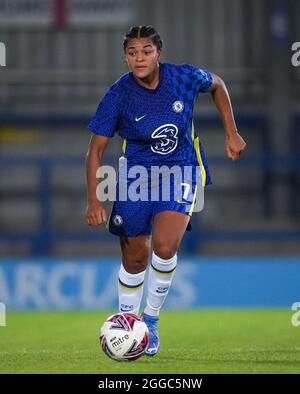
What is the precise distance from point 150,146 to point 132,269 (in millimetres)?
768

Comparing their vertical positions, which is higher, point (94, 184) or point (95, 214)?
point (94, 184)

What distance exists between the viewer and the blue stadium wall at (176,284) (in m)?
11.7

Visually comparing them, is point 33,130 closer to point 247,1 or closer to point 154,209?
point 247,1

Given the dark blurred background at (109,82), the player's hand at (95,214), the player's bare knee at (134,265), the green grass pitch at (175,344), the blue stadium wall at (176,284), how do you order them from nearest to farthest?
the green grass pitch at (175,344) → the player's hand at (95,214) → the player's bare knee at (134,265) → the blue stadium wall at (176,284) → the dark blurred background at (109,82)

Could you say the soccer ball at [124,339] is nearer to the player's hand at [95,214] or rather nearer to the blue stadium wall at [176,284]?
the player's hand at [95,214]

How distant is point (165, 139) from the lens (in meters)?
7.15

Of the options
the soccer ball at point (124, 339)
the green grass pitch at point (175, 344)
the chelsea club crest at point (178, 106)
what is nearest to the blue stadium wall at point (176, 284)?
the green grass pitch at point (175, 344)

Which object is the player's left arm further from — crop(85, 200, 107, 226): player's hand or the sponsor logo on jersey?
crop(85, 200, 107, 226): player's hand

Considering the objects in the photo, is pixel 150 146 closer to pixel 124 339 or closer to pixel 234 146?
pixel 234 146

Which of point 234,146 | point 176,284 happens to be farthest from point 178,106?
point 176,284

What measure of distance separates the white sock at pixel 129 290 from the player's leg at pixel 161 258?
0.07 meters

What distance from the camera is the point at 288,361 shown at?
22.6 ft
